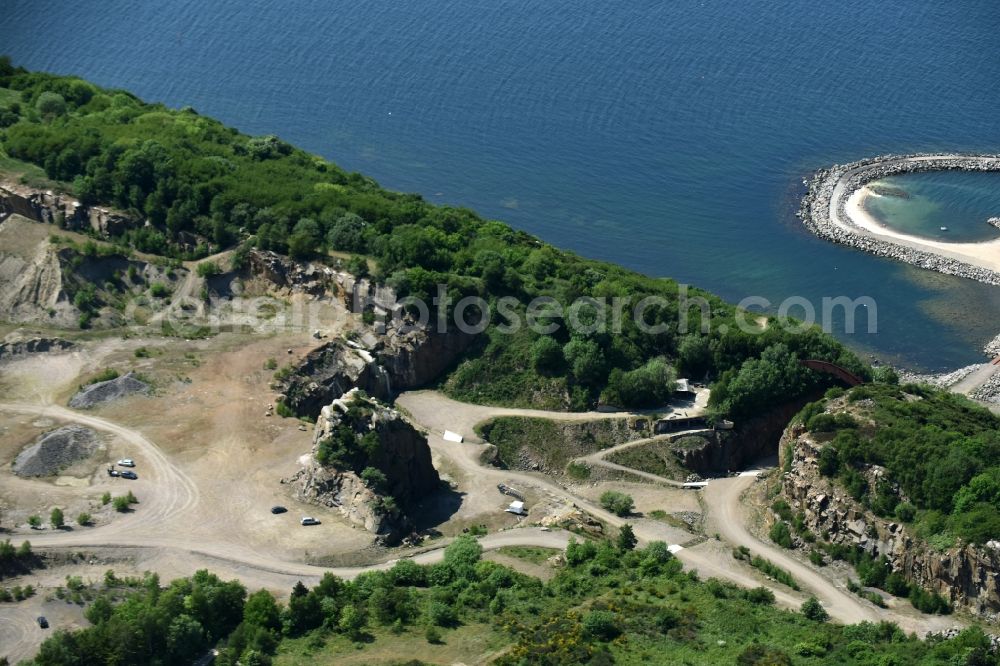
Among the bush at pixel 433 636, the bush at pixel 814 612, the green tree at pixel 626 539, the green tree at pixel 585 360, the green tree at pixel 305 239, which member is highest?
the green tree at pixel 305 239

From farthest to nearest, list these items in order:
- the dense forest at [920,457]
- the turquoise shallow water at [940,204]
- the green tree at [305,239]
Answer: the turquoise shallow water at [940,204] < the green tree at [305,239] < the dense forest at [920,457]

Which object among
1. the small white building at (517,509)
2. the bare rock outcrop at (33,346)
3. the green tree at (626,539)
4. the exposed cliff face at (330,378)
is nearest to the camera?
the green tree at (626,539)

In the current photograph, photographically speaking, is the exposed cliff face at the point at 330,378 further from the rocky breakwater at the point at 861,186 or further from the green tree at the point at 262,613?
the rocky breakwater at the point at 861,186

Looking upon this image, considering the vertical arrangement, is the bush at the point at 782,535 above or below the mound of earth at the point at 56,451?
below

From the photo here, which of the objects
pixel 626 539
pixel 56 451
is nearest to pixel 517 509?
pixel 626 539

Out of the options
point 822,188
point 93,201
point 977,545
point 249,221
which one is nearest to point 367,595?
point 977,545

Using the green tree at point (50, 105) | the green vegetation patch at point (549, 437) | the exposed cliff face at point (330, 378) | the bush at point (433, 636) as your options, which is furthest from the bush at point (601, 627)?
the green tree at point (50, 105)

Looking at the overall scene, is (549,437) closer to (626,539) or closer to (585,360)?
(585,360)
